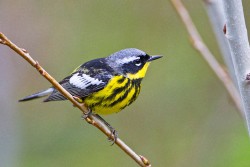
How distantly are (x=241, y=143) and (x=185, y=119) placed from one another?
175 centimetres

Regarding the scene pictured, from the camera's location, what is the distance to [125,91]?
3.28 meters

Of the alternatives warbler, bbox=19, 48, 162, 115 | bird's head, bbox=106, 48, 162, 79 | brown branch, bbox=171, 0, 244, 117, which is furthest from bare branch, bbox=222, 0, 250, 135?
bird's head, bbox=106, 48, 162, 79

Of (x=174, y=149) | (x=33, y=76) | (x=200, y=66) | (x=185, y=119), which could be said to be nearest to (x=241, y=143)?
(x=174, y=149)

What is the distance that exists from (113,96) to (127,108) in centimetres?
234

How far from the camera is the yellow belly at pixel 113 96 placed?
3.16 metres

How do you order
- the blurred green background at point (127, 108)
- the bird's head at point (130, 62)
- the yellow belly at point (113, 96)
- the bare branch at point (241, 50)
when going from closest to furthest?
the bare branch at point (241, 50) → the yellow belly at point (113, 96) → the bird's head at point (130, 62) → the blurred green background at point (127, 108)

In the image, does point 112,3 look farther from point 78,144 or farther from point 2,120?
point 2,120

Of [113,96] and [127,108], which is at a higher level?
[113,96]

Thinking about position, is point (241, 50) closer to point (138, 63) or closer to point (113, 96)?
point (113, 96)

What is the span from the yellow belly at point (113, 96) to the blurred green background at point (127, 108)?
1251mm

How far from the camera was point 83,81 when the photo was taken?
3.23 meters

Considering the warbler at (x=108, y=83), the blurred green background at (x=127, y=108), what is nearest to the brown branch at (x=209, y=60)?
the warbler at (x=108, y=83)

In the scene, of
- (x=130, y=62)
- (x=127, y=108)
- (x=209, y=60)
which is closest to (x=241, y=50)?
(x=209, y=60)

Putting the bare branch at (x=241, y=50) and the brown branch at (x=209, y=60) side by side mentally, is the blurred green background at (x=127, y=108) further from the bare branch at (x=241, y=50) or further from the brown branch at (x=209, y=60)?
the bare branch at (x=241, y=50)
